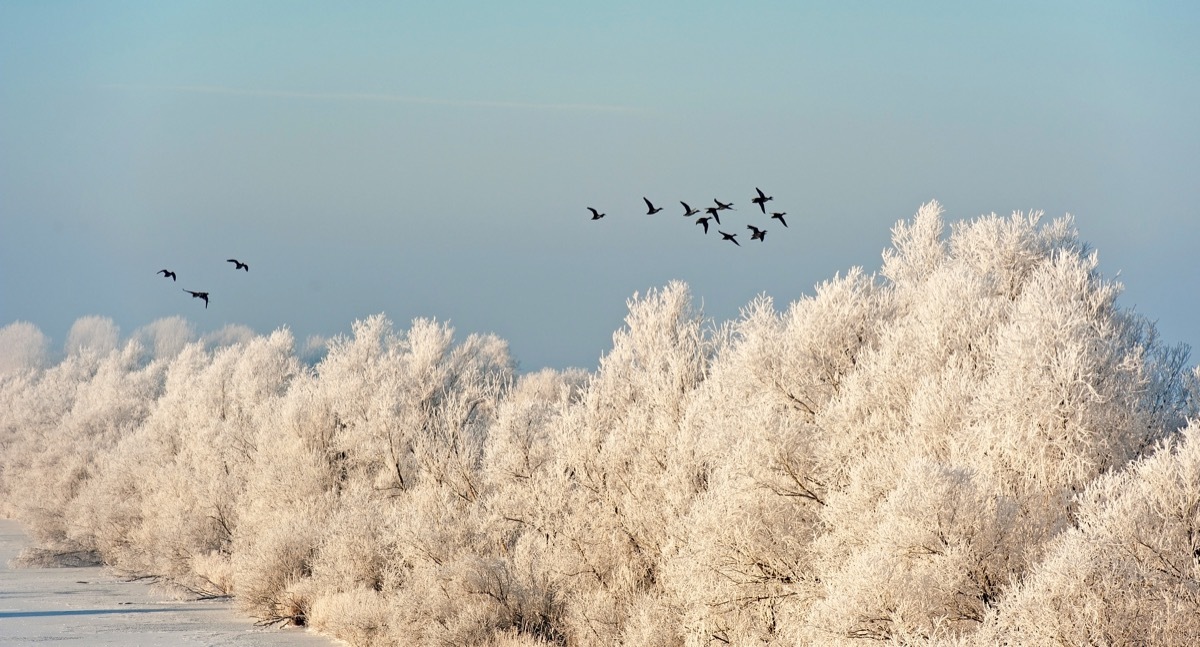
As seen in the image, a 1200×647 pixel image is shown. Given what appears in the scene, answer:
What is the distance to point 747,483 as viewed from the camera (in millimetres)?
19062

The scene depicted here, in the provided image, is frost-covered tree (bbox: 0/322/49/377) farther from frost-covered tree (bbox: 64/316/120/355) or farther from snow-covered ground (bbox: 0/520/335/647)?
snow-covered ground (bbox: 0/520/335/647)

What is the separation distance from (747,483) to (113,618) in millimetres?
17755

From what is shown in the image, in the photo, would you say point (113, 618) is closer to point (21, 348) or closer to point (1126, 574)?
point (1126, 574)

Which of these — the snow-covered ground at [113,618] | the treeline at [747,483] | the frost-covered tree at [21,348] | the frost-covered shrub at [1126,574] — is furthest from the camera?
the frost-covered tree at [21,348]

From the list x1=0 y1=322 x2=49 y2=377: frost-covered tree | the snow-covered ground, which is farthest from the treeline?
x1=0 y1=322 x2=49 y2=377: frost-covered tree

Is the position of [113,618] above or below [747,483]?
below

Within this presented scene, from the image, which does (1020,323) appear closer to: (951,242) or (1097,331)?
(1097,331)

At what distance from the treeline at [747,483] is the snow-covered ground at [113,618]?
0.94 m

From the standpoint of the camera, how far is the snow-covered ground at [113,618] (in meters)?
26.7

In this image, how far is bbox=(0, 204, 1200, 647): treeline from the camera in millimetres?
15062

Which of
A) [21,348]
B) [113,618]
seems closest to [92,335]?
[21,348]

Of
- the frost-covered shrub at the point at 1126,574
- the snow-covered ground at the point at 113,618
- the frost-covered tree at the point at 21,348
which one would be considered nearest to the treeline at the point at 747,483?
→ the frost-covered shrub at the point at 1126,574

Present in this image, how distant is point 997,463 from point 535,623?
10.8 metres

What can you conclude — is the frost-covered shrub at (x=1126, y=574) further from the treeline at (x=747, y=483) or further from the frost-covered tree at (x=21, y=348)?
the frost-covered tree at (x=21, y=348)
